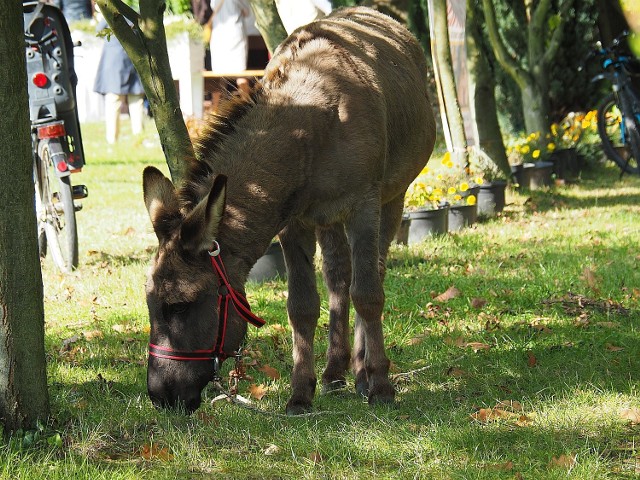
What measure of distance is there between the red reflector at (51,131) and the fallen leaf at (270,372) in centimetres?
363

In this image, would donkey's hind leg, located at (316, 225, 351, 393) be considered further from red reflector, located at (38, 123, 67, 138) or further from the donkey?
red reflector, located at (38, 123, 67, 138)

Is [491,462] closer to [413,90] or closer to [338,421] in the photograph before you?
[338,421]

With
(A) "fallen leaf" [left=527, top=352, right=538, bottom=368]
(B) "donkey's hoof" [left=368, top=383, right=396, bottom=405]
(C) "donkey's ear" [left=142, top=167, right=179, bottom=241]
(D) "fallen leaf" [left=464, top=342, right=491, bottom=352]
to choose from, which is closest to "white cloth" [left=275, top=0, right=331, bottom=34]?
(D) "fallen leaf" [left=464, top=342, right=491, bottom=352]

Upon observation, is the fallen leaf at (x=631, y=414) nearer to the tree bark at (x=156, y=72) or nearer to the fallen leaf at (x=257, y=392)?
the fallen leaf at (x=257, y=392)

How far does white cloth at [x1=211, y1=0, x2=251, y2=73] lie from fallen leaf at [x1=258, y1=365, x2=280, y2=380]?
13.0 m

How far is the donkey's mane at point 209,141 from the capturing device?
15.0ft

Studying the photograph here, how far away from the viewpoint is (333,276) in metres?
5.95

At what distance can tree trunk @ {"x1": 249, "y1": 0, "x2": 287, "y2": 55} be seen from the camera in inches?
321

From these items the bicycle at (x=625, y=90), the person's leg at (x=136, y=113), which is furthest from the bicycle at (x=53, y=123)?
the person's leg at (x=136, y=113)

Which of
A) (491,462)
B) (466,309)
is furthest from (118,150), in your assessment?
(491,462)

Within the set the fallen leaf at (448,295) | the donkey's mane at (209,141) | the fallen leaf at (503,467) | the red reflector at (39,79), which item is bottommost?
the fallen leaf at (503,467)

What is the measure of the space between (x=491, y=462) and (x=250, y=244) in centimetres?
153

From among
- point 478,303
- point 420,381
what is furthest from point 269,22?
point 420,381

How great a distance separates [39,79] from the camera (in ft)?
27.6
